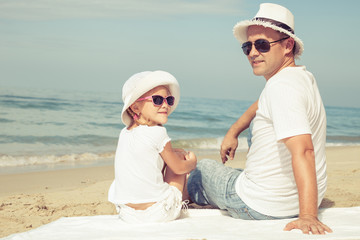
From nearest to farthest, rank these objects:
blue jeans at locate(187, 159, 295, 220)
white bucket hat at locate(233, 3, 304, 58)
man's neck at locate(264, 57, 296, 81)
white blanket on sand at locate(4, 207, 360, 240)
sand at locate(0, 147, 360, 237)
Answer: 1. white blanket on sand at locate(4, 207, 360, 240)
2. white bucket hat at locate(233, 3, 304, 58)
3. man's neck at locate(264, 57, 296, 81)
4. blue jeans at locate(187, 159, 295, 220)
5. sand at locate(0, 147, 360, 237)

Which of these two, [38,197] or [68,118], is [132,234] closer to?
[38,197]

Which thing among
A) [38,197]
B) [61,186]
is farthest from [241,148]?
[38,197]

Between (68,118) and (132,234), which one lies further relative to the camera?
(68,118)

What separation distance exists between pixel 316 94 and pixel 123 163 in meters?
1.54

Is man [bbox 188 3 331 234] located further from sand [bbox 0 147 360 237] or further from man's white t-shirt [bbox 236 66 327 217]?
sand [bbox 0 147 360 237]

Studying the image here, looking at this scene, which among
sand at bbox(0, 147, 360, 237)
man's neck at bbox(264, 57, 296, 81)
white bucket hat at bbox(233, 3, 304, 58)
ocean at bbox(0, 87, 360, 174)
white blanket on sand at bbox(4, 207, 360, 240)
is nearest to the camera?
white blanket on sand at bbox(4, 207, 360, 240)

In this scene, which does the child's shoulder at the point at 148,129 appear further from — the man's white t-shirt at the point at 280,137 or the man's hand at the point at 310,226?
the man's hand at the point at 310,226

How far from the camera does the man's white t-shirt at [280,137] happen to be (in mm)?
2697

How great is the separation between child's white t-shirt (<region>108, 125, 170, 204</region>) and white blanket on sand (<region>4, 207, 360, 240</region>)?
250mm

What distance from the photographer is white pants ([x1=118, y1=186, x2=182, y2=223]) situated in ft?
11.0

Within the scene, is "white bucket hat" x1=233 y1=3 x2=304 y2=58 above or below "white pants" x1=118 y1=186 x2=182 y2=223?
above

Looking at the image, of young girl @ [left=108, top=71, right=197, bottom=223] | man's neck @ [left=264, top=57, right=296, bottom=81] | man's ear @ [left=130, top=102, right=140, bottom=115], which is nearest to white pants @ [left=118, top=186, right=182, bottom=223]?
young girl @ [left=108, top=71, right=197, bottom=223]

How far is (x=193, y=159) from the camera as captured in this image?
136 inches

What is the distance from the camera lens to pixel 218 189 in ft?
11.3
